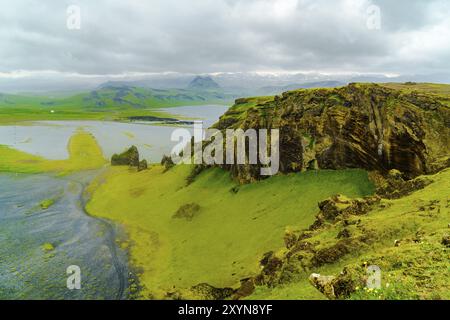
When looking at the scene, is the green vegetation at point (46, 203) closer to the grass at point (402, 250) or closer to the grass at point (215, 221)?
the grass at point (215, 221)

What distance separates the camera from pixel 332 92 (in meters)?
61.6

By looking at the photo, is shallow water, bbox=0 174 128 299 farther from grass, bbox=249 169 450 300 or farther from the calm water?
grass, bbox=249 169 450 300

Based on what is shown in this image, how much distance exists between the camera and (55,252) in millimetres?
56281

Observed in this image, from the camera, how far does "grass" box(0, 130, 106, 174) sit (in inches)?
4975

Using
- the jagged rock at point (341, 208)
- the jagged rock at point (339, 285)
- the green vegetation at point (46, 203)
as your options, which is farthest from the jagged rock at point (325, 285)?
the green vegetation at point (46, 203)

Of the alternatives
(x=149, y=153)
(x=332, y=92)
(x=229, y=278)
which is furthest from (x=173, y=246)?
(x=149, y=153)

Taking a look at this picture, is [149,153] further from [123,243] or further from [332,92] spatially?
[332,92]

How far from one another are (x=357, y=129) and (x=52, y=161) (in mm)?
129228

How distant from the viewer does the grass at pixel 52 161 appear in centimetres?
12637

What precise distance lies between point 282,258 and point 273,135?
4122 centimetres

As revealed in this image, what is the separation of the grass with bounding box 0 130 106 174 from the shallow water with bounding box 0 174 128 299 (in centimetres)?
3746

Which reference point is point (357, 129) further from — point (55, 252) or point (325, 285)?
point (55, 252)

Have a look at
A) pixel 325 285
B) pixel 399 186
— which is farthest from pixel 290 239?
pixel 325 285
